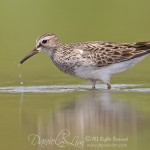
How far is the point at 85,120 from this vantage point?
50.7 feet

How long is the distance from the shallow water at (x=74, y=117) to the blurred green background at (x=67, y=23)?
4849mm

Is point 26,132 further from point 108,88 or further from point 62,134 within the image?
point 108,88

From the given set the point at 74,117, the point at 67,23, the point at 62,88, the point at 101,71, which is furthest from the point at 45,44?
the point at 67,23

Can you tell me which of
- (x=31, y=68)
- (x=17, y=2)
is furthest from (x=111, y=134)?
(x=17, y=2)

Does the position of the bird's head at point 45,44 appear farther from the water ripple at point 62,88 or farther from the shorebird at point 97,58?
the water ripple at point 62,88

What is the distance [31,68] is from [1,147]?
10.2 meters

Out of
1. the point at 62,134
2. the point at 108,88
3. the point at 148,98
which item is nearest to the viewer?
the point at 62,134

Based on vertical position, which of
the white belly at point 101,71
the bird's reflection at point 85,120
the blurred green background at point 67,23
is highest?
the blurred green background at point 67,23

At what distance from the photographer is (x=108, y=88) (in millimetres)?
20141

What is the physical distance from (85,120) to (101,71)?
496 cm

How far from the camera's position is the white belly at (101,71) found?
65.8ft

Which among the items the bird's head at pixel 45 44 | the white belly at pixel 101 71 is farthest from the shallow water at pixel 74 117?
the bird's head at pixel 45 44

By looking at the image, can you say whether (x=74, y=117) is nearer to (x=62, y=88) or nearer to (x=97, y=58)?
(x=62, y=88)

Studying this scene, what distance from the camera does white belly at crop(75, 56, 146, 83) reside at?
65.8 feet
